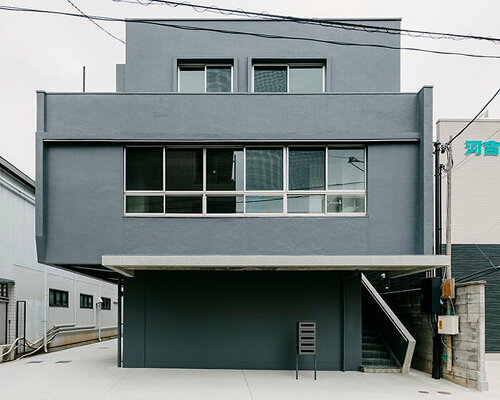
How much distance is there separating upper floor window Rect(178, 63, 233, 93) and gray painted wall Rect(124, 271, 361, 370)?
4570mm

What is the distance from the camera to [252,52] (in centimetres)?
1264

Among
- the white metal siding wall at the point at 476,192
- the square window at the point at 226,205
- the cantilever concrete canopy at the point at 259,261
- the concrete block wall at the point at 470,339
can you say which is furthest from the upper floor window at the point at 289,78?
the concrete block wall at the point at 470,339

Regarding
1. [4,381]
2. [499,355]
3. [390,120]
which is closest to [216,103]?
[390,120]

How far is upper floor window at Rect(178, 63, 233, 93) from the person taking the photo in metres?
12.6

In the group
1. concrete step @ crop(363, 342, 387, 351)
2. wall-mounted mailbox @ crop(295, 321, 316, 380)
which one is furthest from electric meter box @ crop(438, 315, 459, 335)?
wall-mounted mailbox @ crop(295, 321, 316, 380)

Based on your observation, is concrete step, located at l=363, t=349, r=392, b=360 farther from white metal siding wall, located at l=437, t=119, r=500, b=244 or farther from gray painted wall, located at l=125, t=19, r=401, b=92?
gray painted wall, located at l=125, t=19, r=401, b=92

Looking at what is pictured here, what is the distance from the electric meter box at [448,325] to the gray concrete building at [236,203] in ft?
3.65

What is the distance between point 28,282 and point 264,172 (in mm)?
10408

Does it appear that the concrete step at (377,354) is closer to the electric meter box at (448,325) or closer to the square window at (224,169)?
the electric meter box at (448,325)

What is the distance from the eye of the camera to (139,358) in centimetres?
1176

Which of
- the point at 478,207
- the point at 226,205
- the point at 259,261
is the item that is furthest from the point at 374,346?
the point at 478,207

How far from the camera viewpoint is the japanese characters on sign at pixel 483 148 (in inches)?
612

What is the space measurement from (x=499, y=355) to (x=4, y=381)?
1367cm

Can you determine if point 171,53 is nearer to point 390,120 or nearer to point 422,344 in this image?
point 390,120
